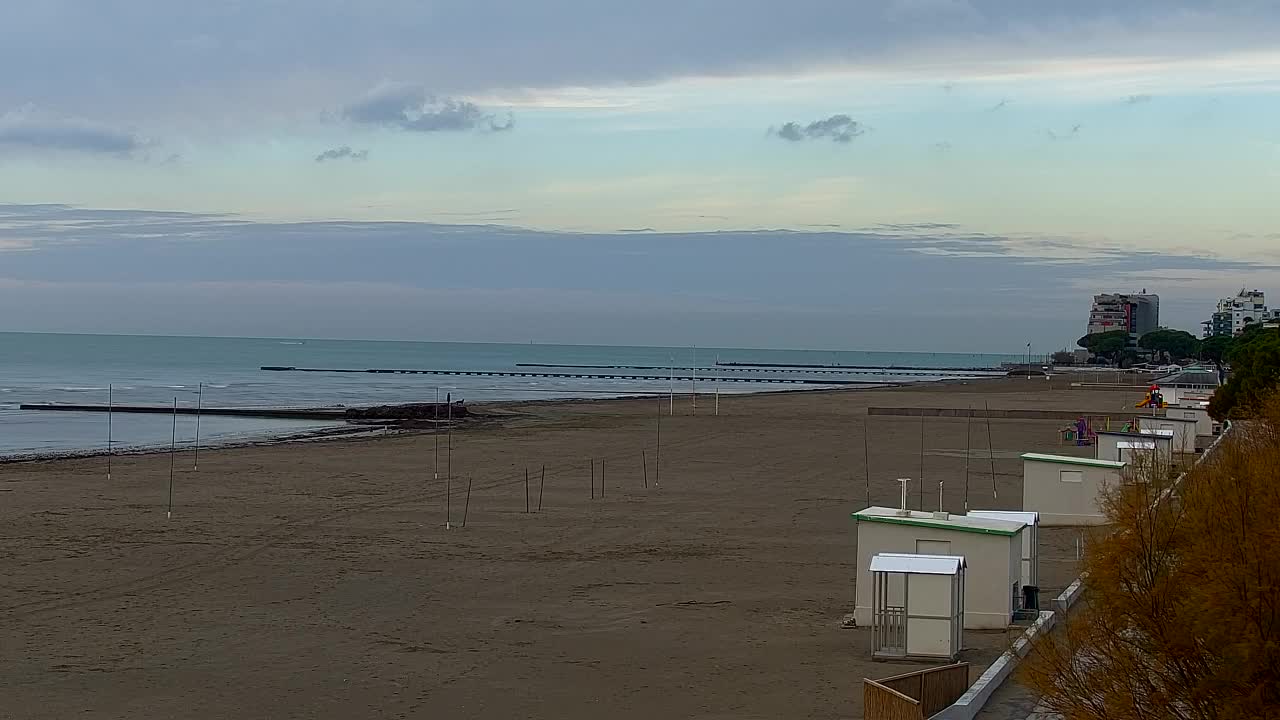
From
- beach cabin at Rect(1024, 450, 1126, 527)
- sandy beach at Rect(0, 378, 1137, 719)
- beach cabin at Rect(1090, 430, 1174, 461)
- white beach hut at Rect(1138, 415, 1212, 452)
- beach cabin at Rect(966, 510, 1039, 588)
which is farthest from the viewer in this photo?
white beach hut at Rect(1138, 415, 1212, 452)

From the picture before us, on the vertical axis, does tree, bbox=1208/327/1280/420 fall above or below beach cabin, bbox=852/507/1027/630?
above

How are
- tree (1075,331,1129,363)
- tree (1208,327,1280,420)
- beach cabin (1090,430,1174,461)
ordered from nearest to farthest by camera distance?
beach cabin (1090,430,1174,461) < tree (1208,327,1280,420) < tree (1075,331,1129,363)

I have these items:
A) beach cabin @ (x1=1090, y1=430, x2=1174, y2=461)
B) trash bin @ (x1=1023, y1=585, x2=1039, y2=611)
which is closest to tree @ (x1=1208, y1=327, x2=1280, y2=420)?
beach cabin @ (x1=1090, y1=430, x2=1174, y2=461)

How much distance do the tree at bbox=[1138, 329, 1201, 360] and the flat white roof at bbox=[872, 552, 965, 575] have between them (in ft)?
549

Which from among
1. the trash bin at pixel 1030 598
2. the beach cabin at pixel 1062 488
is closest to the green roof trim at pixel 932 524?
the trash bin at pixel 1030 598

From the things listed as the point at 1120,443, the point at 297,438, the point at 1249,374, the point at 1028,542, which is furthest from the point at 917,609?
the point at 297,438

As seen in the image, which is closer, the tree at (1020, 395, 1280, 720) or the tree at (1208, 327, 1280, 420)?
the tree at (1020, 395, 1280, 720)

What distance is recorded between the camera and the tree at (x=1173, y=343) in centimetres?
17375

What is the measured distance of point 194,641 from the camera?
55.5ft

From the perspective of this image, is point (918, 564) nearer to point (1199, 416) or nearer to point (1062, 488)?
point (1062, 488)

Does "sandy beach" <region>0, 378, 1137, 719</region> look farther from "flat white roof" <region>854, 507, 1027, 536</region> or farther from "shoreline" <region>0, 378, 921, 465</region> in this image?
"shoreline" <region>0, 378, 921, 465</region>

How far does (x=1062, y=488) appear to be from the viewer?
26.9m

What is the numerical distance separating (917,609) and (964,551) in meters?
1.87

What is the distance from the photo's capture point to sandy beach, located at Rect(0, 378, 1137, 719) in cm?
1463
